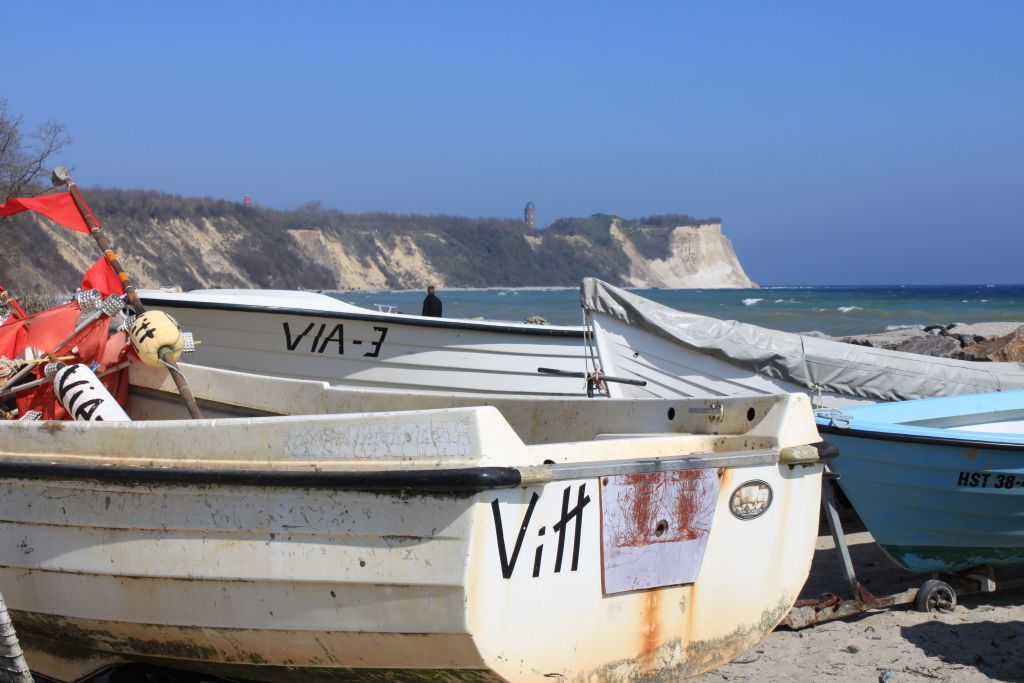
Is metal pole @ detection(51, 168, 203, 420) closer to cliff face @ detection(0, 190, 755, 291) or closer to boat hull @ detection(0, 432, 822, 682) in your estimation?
boat hull @ detection(0, 432, 822, 682)

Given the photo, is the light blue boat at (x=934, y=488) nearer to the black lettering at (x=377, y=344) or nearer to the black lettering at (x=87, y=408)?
the black lettering at (x=87, y=408)

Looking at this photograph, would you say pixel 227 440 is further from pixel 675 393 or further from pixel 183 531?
pixel 675 393

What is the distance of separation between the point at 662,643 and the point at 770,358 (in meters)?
5.32

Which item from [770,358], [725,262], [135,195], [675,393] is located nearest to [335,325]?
[675,393]

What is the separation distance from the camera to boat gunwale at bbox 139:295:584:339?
31.8 ft

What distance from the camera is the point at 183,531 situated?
387 cm

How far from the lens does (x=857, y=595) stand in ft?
19.0

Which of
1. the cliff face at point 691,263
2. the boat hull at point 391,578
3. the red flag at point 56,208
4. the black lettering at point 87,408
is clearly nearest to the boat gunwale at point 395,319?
the red flag at point 56,208

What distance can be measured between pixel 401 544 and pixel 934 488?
12.5 feet

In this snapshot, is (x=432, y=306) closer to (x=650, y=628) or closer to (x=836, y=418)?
(x=836, y=418)

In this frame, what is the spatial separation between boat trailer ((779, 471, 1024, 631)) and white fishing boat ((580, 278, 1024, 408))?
2864 millimetres

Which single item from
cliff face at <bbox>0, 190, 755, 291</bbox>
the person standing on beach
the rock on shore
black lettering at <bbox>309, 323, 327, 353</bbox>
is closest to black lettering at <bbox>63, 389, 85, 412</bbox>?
black lettering at <bbox>309, 323, 327, 353</bbox>

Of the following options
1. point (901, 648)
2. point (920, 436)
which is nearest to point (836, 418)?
point (920, 436)

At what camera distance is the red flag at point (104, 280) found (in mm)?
6473
